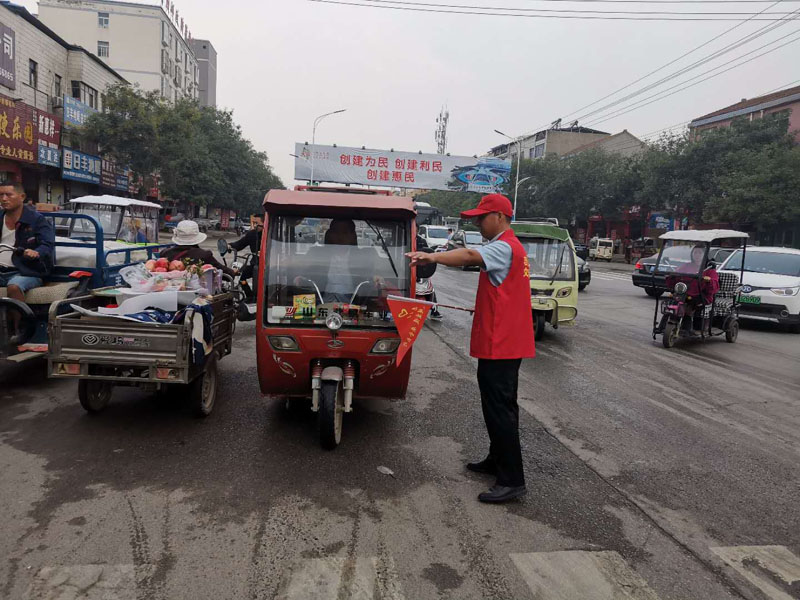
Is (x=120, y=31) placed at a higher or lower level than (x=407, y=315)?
higher

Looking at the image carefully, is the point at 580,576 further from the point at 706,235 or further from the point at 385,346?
the point at 706,235

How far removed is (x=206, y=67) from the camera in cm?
9688

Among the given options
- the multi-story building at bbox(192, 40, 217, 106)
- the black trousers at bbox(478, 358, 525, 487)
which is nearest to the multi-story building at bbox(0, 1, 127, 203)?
the black trousers at bbox(478, 358, 525, 487)

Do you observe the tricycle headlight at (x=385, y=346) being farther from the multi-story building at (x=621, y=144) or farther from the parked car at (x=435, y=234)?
the multi-story building at (x=621, y=144)

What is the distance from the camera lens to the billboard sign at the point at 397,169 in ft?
113

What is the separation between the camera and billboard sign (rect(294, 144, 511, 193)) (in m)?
34.4

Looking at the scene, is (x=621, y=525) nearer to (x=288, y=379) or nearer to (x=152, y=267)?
(x=288, y=379)

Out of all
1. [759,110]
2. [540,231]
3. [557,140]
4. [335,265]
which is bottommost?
[335,265]

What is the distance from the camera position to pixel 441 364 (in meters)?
8.35

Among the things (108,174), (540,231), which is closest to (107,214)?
(540,231)

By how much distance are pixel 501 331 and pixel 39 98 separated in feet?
99.1

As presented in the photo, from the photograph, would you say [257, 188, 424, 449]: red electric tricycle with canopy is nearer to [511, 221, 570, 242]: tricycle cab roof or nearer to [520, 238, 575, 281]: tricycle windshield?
[520, 238, 575, 281]: tricycle windshield

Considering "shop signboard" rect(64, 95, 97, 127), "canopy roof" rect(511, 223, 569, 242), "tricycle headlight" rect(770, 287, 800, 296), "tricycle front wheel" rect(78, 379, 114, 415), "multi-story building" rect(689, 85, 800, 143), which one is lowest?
"tricycle front wheel" rect(78, 379, 114, 415)

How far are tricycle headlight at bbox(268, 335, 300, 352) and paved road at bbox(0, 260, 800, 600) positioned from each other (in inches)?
31.5
